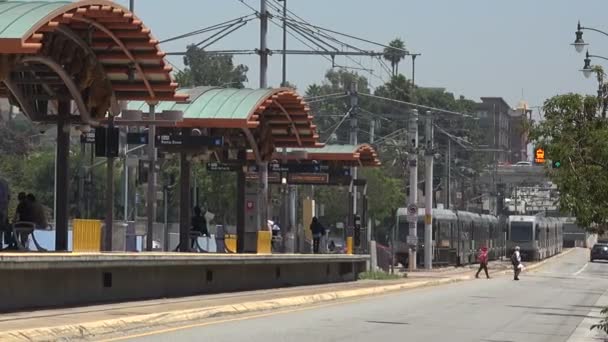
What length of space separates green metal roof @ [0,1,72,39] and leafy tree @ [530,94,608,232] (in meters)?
10.6

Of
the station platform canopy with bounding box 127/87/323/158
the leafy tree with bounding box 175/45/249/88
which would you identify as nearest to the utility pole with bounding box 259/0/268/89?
the station platform canopy with bounding box 127/87/323/158

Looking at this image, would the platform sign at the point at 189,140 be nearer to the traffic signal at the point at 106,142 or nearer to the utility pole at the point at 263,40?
the traffic signal at the point at 106,142

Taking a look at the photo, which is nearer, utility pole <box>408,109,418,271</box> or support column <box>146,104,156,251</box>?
support column <box>146,104,156,251</box>

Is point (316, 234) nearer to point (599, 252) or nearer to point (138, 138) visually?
point (138, 138)

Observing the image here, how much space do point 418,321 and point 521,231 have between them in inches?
2580

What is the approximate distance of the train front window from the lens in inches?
3484

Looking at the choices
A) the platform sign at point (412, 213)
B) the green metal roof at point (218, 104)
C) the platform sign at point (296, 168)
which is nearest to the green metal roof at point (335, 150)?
the platform sign at point (296, 168)

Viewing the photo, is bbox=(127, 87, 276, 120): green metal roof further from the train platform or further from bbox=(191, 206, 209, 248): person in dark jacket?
the train platform

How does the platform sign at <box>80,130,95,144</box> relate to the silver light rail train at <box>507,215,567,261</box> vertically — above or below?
above

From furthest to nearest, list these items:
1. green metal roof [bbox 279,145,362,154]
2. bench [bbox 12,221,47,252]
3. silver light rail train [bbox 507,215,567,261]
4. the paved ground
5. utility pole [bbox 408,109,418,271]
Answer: silver light rail train [bbox 507,215,567,261] → utility pole [bbox 408,109,418,271] → green metal roof [bbox 279,145,362,154] → bench [bbox 12,221,47,252] → the paved ground

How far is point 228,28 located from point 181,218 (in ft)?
34.5

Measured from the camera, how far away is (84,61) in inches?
1093

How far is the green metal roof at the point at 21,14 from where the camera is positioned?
2195cm

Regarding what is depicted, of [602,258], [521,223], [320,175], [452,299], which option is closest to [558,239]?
[602,258]
